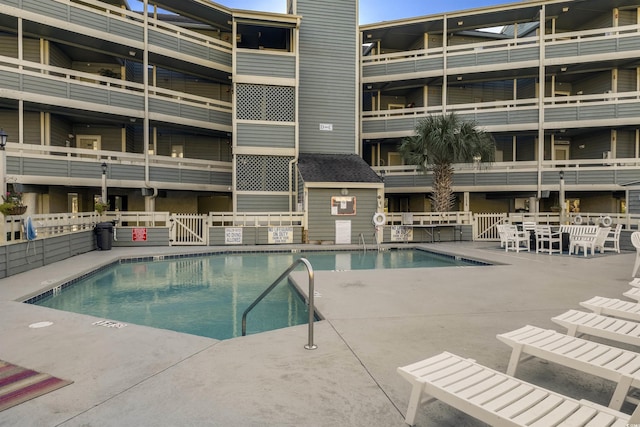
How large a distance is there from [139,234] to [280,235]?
5751 mm

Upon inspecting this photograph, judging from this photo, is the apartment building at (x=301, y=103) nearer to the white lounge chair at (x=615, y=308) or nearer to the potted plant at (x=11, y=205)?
the potted plant at (x=11, y=205)

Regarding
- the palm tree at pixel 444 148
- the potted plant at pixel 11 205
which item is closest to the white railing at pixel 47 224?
the potted plant at pixel 11 205

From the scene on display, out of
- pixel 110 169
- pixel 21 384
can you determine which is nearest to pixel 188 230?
pixel 110 169

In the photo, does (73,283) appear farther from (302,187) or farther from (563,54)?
(563,54)

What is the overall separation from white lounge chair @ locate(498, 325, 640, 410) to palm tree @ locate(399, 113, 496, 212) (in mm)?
14693

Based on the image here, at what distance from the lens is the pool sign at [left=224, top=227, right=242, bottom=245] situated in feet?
52.1

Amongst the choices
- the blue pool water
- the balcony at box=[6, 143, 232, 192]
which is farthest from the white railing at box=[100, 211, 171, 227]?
the blue pool water

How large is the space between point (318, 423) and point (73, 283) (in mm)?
7994

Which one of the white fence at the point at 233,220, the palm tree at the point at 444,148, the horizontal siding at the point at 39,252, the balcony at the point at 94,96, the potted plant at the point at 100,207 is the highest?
the balcony at the point at 94,96

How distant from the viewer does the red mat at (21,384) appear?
2.88 m

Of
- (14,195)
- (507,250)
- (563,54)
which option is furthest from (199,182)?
(563,54)

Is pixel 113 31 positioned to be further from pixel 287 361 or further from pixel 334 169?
pixel 287 361

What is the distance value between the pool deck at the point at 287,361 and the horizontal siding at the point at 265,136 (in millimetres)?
12249

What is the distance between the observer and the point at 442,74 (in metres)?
20.1
